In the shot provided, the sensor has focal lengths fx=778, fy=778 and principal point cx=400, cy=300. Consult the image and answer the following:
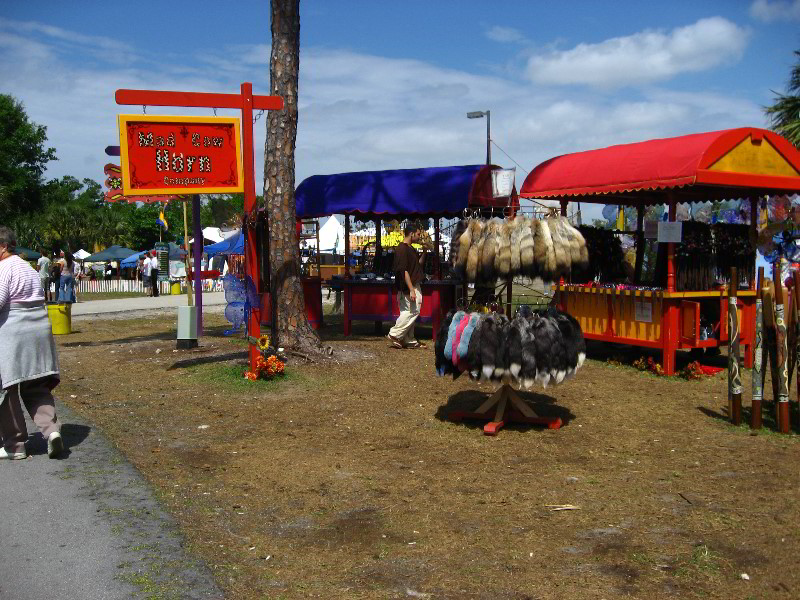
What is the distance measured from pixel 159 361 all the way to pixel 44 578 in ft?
25.6

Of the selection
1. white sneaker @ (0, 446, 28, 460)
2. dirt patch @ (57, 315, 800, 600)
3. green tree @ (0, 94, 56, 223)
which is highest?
green tree @ (0, 94, 56, 223)

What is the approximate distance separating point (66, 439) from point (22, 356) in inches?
49.0

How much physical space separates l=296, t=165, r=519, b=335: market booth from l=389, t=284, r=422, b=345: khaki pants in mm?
787

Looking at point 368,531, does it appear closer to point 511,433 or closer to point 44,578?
point 44,578

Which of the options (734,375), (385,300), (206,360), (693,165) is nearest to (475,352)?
(734,375)

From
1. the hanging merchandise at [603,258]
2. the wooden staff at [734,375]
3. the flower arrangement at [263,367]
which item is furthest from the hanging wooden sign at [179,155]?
the wooden staff at [734,375]

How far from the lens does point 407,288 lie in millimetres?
13039

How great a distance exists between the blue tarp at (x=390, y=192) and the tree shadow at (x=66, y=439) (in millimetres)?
7603

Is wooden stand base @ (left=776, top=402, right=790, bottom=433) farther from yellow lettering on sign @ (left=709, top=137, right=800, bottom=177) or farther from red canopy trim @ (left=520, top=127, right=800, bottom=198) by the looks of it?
yellow lettering on sign @ (left=709, top=137, right=800, bottom=177)

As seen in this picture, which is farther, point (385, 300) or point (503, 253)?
point (385, 300)

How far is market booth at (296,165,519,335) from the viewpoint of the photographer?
13.7 m

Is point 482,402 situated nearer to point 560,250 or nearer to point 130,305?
point 560,250

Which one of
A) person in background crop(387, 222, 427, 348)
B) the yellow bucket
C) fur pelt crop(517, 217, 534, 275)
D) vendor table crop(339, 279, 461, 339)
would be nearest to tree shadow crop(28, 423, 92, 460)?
fur pelt crop(517, 217, 534, 275)

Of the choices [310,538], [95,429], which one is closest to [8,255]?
[95,429]
